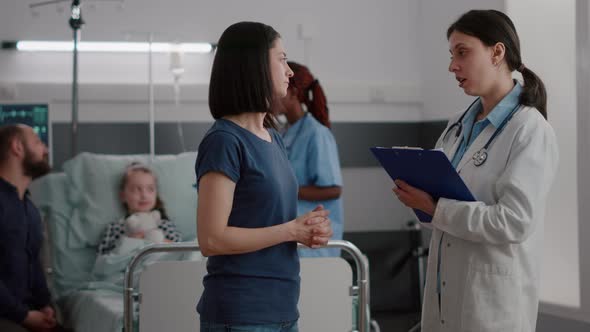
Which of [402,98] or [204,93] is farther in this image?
[402,98]

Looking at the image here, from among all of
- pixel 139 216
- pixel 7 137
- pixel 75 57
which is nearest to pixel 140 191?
pixel 139 216

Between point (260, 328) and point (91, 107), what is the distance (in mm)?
3576

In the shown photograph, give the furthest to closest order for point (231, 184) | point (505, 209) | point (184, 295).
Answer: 1. point (184, 295)
2. point (505, 209)
3. point (231, 184)

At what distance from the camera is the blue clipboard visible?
2023mm

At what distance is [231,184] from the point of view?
5.84 feet

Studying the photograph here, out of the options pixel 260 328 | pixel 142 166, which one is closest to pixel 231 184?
pixel 260 328

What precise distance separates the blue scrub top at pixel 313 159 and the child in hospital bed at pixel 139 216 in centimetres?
83

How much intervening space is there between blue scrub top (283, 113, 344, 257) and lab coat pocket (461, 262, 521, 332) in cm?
144

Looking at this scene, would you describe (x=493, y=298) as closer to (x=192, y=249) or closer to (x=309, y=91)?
(x=192, y=249)

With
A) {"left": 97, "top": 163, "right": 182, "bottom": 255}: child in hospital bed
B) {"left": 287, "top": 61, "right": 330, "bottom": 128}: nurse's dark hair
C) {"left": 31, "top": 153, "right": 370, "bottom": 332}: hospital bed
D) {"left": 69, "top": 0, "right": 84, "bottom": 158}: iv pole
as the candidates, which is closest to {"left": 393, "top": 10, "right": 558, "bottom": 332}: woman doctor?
{"left": 31, "top": 153, "right": 370, "bottom": 332}: hospital bed

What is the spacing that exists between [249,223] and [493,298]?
0.70m

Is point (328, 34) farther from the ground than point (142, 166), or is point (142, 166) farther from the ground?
point (328, 34)

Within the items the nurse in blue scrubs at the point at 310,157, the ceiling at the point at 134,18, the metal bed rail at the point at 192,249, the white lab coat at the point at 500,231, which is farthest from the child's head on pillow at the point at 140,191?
the white lab coat at the point at 500,231

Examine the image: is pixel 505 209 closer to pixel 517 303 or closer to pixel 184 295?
pixel 517 303
